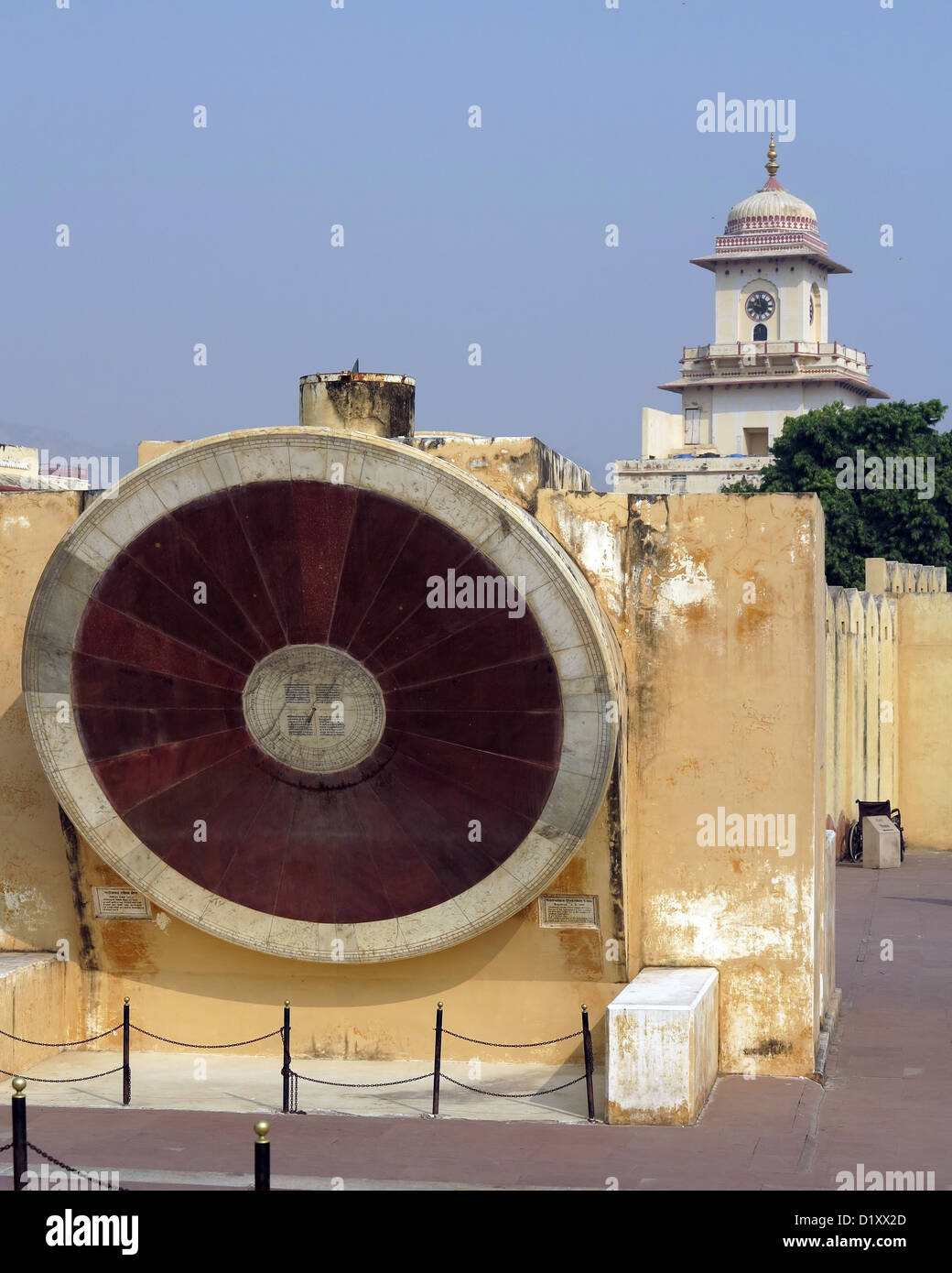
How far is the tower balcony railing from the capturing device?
305ft

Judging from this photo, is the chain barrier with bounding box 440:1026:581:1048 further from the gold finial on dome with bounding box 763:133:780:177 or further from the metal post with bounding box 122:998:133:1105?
the gold finial on dome with bounding box 763:133:780:177

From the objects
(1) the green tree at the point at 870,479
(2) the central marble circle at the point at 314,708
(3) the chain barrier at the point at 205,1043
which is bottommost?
(3) the chain barrier at the point at 205,1043

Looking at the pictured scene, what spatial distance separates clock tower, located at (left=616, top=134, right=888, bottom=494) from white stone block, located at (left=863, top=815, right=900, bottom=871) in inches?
2344

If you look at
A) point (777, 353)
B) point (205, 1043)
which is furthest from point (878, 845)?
point (777, 353)

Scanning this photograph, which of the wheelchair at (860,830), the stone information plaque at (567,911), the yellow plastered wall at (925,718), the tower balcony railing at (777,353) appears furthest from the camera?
the tower balcony railing at (777,353)

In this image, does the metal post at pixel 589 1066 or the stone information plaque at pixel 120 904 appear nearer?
the metal post at pixel 589 1066

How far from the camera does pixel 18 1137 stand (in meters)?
11.9

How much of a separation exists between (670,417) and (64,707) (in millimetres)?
80873

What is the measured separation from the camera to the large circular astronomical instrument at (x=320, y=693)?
1543cm

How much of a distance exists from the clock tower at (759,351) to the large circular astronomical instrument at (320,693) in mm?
77463

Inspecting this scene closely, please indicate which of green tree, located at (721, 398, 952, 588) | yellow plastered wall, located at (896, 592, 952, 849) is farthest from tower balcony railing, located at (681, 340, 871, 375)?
yellow plastered wall, located at (896, 592, 952, 849)

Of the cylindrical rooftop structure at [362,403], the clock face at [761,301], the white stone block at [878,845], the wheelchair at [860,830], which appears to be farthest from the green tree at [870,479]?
the cylindrical rooftop structure at [362,403]

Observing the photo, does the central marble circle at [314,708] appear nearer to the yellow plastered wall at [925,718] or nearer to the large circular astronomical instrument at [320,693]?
the large circular astronomical instrument at [320,693]
